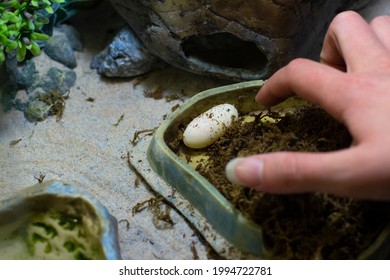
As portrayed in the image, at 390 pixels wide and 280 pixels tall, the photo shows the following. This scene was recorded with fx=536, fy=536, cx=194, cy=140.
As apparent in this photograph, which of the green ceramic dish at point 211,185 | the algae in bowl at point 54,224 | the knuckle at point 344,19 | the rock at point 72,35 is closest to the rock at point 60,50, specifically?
the rock at point 72,35

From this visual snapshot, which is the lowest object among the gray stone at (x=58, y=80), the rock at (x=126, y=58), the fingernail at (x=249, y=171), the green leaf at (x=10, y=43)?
the gray stone at (x=58, y=80)

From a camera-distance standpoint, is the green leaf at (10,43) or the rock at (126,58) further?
the rock at (126,58)

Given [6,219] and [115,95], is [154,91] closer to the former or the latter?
[115,95]

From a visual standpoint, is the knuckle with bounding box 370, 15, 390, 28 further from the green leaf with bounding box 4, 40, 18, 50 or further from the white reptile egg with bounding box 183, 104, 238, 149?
the green leaf with bounding box 4, 40, 18, 50

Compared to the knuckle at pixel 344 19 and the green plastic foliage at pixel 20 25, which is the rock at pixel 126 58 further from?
the knuckle at pixel 344 19

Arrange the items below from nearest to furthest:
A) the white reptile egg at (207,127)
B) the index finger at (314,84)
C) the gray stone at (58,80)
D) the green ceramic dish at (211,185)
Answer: the index finger at (314,84) < the green ceramic dish at (211,185) < the white reptile egg at (207,127) < the gray stone at (58,80)

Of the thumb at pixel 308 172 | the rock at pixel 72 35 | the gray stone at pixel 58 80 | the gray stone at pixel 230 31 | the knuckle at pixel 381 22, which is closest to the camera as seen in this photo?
the thumb at pixel 308 172

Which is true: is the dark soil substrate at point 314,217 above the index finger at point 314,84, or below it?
below
